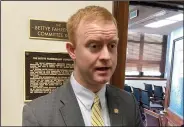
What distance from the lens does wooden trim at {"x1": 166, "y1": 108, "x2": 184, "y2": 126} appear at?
3.96 meters

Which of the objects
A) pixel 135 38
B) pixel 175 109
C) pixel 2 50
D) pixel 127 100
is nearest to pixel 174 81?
pixel 175 109

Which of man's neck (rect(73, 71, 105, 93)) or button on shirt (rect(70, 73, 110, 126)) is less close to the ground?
man's neck (rect(73, 71, 105, 93))

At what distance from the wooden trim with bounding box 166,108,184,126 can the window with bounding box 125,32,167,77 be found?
2.45 meters

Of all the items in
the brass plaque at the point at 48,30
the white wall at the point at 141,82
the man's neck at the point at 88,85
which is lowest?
the white wall at the point at 141,82

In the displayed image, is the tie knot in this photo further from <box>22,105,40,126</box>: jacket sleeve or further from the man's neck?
<box>22,105,40,126</box>: jacket sleeve

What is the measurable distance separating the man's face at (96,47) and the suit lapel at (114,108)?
0.64ft

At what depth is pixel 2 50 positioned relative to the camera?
47.0 inches

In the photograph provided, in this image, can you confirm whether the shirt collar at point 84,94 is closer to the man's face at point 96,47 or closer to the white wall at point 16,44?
the man's face at point 96,47

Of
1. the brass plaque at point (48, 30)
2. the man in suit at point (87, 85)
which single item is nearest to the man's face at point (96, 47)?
the man in suit at point (87, 85)

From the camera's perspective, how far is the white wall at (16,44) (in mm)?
1192

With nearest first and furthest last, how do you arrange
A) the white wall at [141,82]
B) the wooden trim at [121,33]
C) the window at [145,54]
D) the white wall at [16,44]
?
1. the white wall at [16,44]
2. the wooden trim at [121,33]
3. the white wall at [141,82]
4. the window at [145,54]

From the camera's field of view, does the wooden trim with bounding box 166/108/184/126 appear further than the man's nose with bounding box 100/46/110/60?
Yes

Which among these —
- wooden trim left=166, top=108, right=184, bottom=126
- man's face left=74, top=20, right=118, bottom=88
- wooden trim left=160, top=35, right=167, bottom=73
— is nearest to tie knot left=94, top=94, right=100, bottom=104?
man's face left=74, top=20, right=118, bottom=88

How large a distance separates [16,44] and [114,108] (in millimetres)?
657
